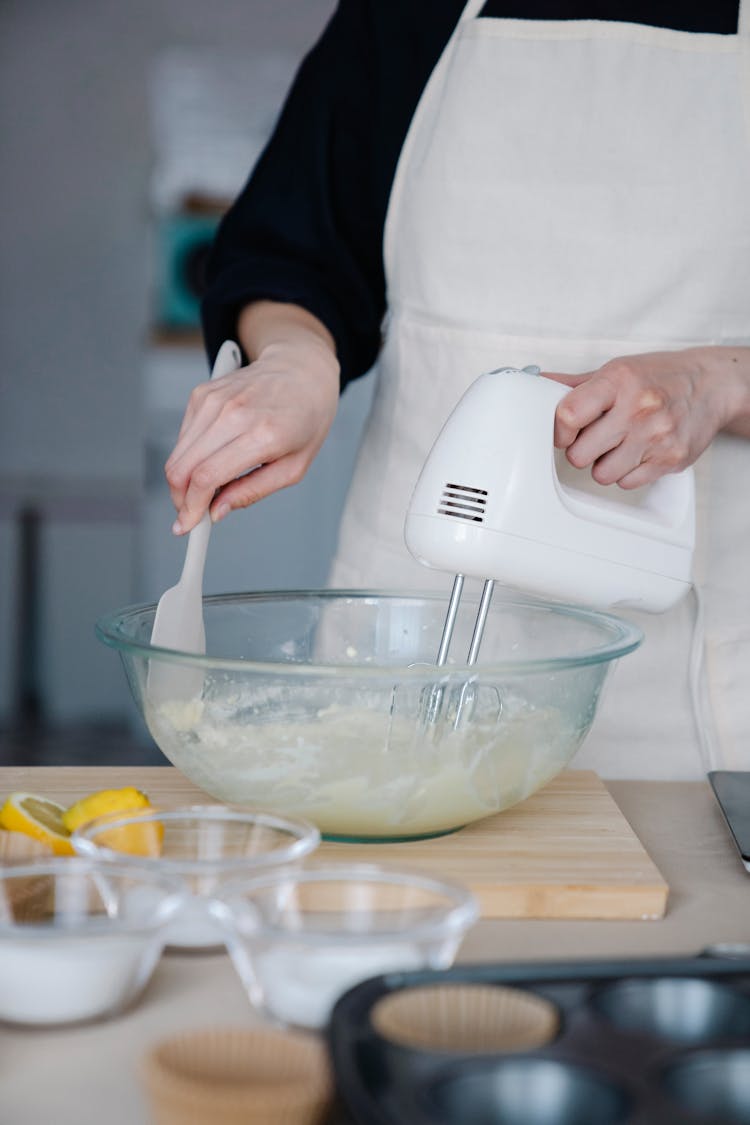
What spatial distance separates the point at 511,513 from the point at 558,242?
435 millimetres

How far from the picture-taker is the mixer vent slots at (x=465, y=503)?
85cm

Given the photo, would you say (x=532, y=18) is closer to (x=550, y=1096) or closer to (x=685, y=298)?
(x=685, y=298)

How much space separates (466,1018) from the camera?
19.1 inches

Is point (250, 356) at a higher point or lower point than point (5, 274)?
higher

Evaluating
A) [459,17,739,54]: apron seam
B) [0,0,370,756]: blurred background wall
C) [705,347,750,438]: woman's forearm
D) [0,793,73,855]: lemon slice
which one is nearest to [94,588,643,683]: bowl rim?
[0,793,73,855]: lemon slice

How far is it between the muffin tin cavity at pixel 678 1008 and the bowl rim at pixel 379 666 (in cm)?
27

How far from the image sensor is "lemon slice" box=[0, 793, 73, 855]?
A: 72 centimetres

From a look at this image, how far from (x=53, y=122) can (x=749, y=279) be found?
3365 millimetres

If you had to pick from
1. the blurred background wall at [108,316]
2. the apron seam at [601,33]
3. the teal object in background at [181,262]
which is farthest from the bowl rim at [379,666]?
the teal object in background at [181,262]

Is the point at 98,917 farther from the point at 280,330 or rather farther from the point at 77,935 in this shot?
the point at 280,330

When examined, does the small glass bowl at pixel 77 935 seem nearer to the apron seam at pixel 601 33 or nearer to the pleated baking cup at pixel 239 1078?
the pleated baking cup at pixel 239 1078

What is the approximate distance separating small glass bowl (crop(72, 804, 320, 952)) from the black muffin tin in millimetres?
133

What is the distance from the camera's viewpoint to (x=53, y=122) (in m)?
4.10

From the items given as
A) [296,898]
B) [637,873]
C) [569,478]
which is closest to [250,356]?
[569,478]
